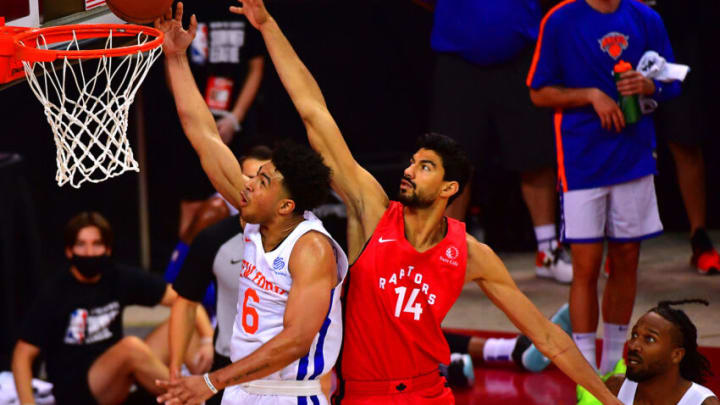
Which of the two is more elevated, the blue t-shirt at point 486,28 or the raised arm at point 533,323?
the blue t-shirt at point 486,28

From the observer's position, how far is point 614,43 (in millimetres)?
5254

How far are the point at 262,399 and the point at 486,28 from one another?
3.17 m

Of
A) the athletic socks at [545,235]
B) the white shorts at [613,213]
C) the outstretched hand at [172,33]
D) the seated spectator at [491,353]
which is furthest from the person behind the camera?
the athletic socks at [545,235]

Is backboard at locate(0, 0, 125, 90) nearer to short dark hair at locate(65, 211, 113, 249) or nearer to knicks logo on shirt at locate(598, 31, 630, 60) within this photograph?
short dark hair at locate(65, 211, 113, 249)

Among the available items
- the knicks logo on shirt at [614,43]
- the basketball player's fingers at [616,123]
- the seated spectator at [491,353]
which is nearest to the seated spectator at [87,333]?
the seated spectator at [491,353]

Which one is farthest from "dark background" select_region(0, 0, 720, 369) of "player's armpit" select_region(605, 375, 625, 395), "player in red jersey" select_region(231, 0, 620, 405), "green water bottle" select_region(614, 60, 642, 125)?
"player in red jersey" select_region(231, 0, 620, 405)

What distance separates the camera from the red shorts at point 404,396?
4230 mm

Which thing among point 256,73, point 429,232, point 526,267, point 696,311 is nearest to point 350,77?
point 256,73

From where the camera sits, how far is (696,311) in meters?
6.19

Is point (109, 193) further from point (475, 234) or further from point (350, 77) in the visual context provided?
A: point (475, 234)

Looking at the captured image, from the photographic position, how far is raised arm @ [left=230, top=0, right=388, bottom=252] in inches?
172

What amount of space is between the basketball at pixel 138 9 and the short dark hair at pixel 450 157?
44.0 inches

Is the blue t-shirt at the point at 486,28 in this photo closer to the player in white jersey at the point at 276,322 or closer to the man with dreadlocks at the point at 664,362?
the man with dreadlocks at the point at 664,362

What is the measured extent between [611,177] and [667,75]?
0.53m
